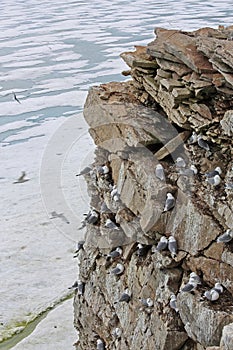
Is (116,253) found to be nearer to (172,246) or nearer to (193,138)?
(172,246)

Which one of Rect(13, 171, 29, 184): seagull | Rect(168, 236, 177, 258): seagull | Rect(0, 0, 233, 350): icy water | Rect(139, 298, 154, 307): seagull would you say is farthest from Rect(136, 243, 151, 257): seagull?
Rect(13, 171, 29, 184): seagull

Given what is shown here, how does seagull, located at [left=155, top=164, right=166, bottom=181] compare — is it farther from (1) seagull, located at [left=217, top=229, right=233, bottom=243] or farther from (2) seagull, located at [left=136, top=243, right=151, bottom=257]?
(1) seagull, located at [left=217, top=229, right=233, bottom=243]

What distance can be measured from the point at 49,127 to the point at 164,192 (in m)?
32.3

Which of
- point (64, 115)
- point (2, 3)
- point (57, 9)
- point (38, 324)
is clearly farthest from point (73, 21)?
point (38, 324)

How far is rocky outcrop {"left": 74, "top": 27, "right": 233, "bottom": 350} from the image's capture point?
382 inches

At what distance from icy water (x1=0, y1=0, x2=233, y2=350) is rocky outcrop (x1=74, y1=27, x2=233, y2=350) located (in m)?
7.74

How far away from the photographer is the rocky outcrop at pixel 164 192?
9.70 metres

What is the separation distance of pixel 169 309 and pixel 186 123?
11.6 feet

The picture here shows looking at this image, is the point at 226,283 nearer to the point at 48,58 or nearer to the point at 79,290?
the point at 79,290

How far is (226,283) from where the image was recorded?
30.8 feet

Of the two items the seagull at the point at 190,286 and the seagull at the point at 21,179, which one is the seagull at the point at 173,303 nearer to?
the seagull at the point at 190,286

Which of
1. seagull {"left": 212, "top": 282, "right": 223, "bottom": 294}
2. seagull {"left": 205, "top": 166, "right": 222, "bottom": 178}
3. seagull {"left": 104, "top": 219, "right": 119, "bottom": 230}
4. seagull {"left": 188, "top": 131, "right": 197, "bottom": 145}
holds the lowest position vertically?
seagull {"left": 104, "top": 219, "right": 119, "bottom": 230}

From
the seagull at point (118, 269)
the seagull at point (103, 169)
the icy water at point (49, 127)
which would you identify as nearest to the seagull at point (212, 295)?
the seagull at point (118, 269)

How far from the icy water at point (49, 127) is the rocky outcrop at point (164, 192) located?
7736 millimetres
